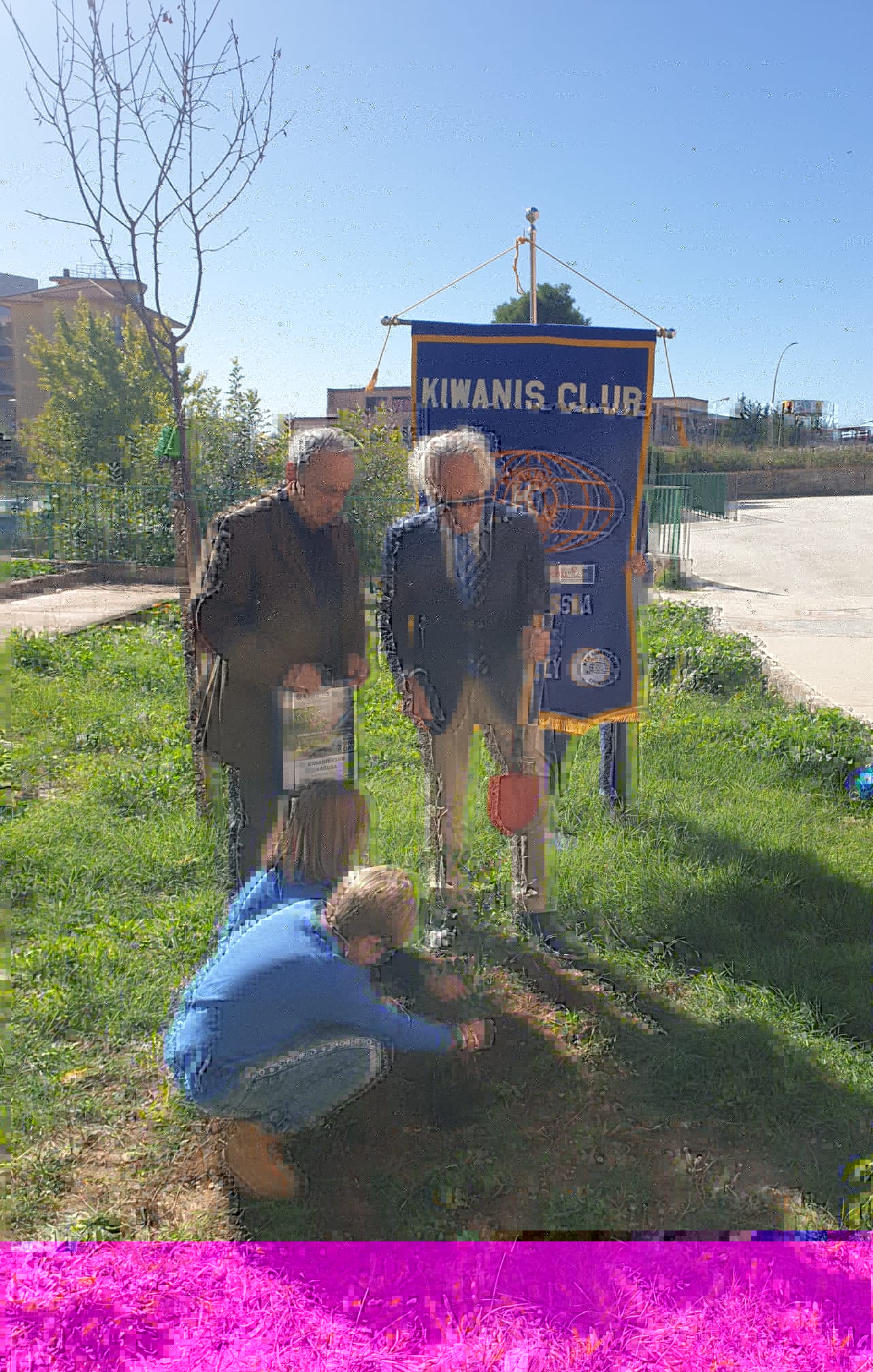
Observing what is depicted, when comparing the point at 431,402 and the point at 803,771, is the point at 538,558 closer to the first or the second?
the point at 431,402

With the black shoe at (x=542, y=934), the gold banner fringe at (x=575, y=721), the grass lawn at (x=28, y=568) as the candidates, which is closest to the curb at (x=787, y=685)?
the gold banner fringe at (x=575, y=721)

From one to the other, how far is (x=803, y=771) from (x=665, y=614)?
5019 mm

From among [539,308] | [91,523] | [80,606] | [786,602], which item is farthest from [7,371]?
[539,308]

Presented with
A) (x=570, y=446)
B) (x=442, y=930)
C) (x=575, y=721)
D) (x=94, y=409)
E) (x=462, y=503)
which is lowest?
(x=442, y=930)

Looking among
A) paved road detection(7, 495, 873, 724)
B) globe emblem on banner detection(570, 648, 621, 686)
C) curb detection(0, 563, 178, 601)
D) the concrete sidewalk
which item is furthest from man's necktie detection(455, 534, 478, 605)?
curb detection(0, 563, 178, 601)

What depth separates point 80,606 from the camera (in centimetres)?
1065

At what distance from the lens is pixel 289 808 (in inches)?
107

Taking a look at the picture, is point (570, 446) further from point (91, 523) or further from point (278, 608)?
point (91, 523)

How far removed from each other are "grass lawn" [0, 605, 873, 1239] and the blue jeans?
0.18 m

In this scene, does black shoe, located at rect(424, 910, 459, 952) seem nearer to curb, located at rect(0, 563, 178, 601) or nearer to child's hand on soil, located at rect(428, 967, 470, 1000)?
child's hand on soil, located at rect(428, 967, 470, 1000)

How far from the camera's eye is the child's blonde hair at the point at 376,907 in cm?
221

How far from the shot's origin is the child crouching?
210cm

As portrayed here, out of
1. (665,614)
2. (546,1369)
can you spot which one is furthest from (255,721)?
(665,614)

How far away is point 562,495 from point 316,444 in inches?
53.8
